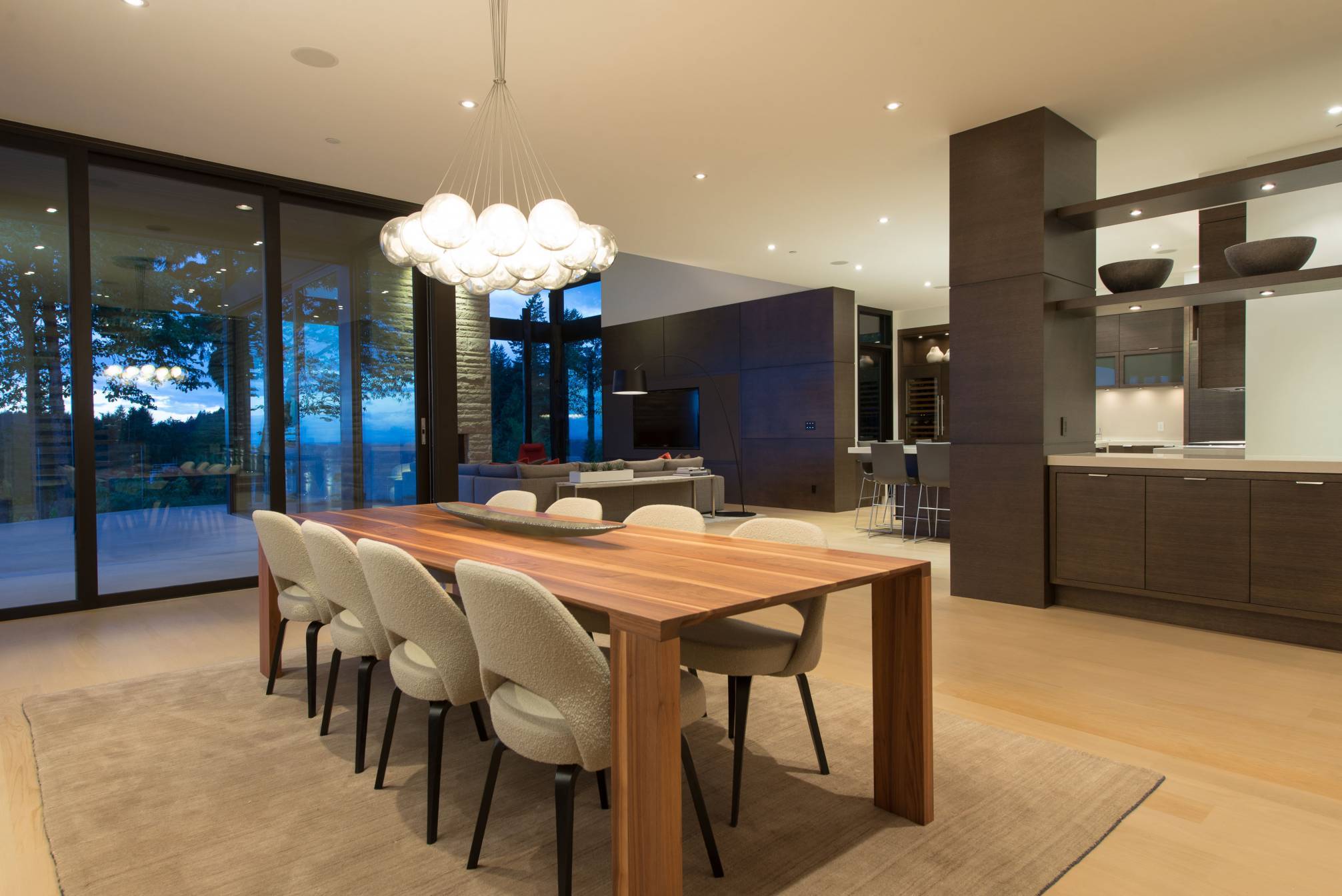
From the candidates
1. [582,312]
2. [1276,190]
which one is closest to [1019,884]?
[1276,190]

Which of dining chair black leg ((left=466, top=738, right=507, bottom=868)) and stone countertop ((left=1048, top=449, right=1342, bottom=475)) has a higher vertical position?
stone countertop ((left=1048, top=449, right=1342, bottom=475))

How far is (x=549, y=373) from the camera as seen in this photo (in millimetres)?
12398

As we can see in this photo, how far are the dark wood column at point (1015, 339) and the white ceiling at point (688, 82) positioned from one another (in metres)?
0.29

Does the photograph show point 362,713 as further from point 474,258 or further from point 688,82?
point 688,82

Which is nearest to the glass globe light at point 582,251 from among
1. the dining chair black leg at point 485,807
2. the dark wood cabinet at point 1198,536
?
the dining chair black leg at point 485,807

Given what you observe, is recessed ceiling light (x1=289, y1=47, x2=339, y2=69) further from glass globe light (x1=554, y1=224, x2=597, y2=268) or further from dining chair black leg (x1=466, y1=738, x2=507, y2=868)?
dining chair black leg (x1=466, y1=738, x2=507, y2=868)

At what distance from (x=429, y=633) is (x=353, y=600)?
→ 1.81ft

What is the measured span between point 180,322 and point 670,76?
3385mm

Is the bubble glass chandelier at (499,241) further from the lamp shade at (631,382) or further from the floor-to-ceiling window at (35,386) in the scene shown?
the lamp shade at (631,382)

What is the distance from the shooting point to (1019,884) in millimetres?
1668

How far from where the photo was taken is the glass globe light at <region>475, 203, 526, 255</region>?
288 cm

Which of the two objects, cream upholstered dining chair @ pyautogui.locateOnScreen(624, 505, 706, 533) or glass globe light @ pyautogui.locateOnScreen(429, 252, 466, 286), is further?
glass globe light @ pyautogui.locateOnScreen(429, 252, 466, 286)

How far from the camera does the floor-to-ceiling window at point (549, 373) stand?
481 inches

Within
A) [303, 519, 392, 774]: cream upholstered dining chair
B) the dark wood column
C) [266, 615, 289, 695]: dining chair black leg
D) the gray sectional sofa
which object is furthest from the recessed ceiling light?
the gray sectional sofa
